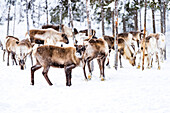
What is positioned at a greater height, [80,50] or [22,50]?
[22,50]

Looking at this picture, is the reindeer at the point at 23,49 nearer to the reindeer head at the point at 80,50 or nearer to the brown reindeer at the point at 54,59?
the brown reindeer at the point at 54,59

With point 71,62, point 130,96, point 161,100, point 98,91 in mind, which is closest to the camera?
point 161,100

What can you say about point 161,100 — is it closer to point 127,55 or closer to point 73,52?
point 73,52

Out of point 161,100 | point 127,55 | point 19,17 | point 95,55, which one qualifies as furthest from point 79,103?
point 19,17

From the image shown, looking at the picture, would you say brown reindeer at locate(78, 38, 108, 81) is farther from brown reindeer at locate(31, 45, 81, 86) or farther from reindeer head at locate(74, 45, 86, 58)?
brown reindeer at locate(31, 45, 81, 86)

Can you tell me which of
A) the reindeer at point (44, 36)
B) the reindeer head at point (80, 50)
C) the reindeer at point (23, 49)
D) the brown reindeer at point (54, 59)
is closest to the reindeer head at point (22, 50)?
the reindeer at point (23, 49)

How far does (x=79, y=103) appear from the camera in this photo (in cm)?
456

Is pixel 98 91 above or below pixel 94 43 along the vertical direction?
below

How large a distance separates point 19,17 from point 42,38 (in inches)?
1276

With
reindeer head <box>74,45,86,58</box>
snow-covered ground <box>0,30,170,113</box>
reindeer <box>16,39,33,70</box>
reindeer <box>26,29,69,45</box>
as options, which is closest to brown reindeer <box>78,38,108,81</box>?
reindeer head <box>74,45,86,58</box>

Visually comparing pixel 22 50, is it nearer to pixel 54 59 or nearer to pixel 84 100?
pixel 54 59

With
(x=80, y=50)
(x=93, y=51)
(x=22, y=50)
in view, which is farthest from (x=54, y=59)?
(x=22, y=50)

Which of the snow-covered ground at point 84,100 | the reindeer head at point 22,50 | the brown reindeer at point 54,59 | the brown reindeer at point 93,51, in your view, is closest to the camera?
the snow-covered ground at point 84,100

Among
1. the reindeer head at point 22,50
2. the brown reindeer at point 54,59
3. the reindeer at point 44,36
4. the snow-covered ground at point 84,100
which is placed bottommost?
the snow-covered ground at point 84,100
